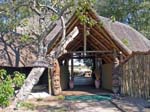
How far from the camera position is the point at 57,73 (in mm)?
16062

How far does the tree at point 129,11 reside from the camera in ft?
105

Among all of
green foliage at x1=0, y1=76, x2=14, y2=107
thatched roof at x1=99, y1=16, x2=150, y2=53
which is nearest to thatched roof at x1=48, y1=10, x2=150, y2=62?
thatched roof at x1=99, y1=16, x2=150, y2=53

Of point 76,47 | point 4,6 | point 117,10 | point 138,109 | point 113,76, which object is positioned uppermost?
point 117,10

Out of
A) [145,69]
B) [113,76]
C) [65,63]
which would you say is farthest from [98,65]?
[145,69]

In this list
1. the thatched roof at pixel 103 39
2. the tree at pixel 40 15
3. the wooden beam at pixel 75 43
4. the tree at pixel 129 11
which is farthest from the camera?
the tree at pixel 129 11

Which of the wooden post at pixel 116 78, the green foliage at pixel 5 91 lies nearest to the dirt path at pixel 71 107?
the wooden post at pixel 116 78

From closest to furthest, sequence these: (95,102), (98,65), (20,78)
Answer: (20,78) → (95,102) → (98,65)

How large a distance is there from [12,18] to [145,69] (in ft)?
21.1

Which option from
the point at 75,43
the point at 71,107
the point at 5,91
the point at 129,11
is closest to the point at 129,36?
the point at 75,43

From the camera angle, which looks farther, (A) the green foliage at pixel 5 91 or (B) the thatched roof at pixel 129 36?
(B) the thatched roof at pixel 129 36

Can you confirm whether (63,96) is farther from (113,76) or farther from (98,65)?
(98,65)

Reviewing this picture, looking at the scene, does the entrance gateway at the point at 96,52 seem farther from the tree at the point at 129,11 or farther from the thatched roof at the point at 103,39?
the tree at the point at 129,11

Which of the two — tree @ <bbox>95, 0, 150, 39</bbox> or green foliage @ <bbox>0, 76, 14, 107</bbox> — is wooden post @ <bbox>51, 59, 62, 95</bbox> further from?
tree @ <bbox>95, 0, 150, 39</bbox>

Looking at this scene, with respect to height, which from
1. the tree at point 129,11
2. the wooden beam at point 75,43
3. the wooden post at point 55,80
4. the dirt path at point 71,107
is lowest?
the dirt path at point 71,107
